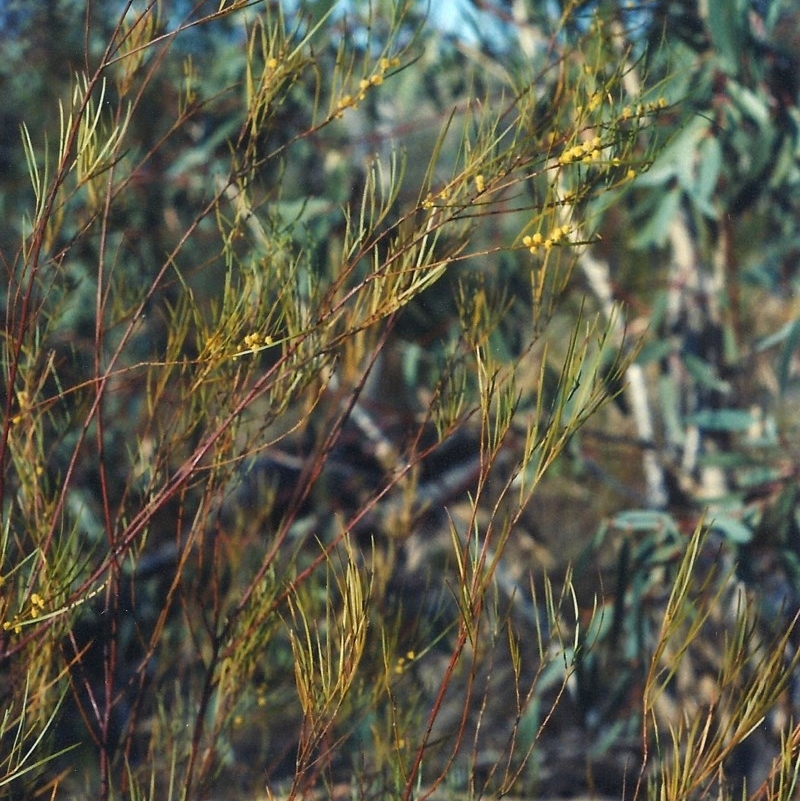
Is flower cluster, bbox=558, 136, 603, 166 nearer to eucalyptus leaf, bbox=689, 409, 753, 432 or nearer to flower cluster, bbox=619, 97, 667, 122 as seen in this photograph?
flower cluster, bbox=619, 97, 667, 122

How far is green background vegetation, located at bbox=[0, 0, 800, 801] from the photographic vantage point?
74cm

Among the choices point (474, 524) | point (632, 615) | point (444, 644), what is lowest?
point (444, 644)

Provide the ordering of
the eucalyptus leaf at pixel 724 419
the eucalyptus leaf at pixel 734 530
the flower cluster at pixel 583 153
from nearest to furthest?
the flower cluster at pixel 583 153 → the eucalyptus leaf at pixel 734 530 → the eucalyptus leaf at pixel 724 419

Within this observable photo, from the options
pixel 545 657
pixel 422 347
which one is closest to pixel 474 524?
pixel 545 657

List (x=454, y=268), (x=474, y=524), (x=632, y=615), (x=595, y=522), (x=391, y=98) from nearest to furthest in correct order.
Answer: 1. (x=474, y=524)
2. (x=632, y=615)
3. (x=454, y=268)
4. (x=391, y=98)
5. (x=595, y=522)

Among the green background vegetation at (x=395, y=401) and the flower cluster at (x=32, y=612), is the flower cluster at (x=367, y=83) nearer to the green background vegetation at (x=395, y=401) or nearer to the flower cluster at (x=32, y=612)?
the green background vegetation at (x=395, y=401)

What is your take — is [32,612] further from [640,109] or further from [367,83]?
[640,109]

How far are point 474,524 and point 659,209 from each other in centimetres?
118

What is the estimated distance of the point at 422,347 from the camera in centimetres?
196

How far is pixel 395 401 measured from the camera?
10.8 ft

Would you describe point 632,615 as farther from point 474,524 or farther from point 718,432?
point 474,524

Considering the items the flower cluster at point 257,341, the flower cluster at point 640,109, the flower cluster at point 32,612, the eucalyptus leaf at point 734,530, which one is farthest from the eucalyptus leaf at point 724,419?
the flower cluster at point 32,612

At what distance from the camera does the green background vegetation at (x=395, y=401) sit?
2.43 ft

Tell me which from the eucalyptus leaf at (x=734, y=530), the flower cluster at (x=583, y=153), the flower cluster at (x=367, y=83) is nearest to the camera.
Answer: the flower cluster at (x=583, y=153)
